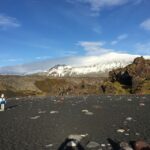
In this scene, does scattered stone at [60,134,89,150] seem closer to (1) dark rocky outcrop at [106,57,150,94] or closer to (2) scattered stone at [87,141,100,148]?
(2) scattered stone at [87,141,100,148]

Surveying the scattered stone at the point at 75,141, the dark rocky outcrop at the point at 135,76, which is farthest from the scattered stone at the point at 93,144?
the dark rocky outcrop at the point at 135,76

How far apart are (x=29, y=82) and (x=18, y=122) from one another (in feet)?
339

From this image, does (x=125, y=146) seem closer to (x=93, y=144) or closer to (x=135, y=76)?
(x=93, y=144)

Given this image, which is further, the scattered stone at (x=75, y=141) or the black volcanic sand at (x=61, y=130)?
the black volcanic sand at (x=61, y=130)

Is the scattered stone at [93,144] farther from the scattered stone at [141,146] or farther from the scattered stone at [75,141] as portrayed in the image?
the scattered stone at [141,146]

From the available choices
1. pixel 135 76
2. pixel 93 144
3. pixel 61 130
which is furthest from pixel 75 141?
pixel 135 76

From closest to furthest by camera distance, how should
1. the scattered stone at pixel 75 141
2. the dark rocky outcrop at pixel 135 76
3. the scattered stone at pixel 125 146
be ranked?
the scattered stone at pixel 125 146 → the scattered stone at pixel 75 141 → the dark rocky outcrop at pixel 135 76

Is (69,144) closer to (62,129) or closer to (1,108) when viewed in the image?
(62,129)

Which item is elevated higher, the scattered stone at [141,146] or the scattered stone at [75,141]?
the scattered stone at [141,146]

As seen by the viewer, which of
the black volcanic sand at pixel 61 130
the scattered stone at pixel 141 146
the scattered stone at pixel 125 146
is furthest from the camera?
the black volcanic sand at pixel 61 130

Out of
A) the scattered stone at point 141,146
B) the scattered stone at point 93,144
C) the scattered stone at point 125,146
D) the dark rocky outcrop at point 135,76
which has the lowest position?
the scattered stone at point 93,144

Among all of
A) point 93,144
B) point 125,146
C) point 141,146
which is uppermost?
point 141,146

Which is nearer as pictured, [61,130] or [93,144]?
[93,144]

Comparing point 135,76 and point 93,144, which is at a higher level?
point 135,76
